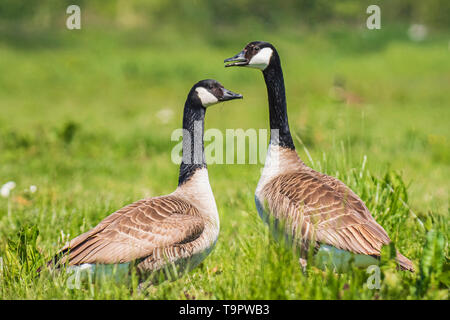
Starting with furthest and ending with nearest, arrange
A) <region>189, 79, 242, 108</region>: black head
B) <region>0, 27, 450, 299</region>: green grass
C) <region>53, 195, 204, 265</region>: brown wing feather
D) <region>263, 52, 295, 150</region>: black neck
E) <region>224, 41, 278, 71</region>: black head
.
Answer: <region>263, 52, 295, 150</region>: black neck
<region>224, 41, 278, 71</region>: black head
<region>189, 79, 242, 108</region>: black head
<region>53, 195, 204, 265</region>: brown wing feather
<region>0, 27, 450, 299</region>: green grass

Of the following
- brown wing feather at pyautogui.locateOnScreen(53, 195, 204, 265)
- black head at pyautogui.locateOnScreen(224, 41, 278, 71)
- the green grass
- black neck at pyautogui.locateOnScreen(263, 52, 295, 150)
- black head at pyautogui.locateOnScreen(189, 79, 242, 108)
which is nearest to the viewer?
the green grass

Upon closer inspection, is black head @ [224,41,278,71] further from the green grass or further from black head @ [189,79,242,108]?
the green grass

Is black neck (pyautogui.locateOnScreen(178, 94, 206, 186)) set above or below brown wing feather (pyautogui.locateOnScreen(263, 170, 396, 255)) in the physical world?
above

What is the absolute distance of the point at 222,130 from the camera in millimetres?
13055

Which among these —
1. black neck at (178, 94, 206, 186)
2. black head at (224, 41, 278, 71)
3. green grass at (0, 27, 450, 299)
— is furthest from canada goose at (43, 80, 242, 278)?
black head at (224, 41, 278, 71)

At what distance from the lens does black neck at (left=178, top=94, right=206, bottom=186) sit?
509 centimetres

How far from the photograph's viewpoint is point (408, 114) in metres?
16.0

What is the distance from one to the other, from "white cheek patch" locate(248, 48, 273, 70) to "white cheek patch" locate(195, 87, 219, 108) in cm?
52

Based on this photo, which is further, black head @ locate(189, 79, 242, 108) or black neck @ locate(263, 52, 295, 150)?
black neck @ locate(263, 52, 295, 150)

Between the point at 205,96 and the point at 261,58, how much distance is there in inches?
26.6

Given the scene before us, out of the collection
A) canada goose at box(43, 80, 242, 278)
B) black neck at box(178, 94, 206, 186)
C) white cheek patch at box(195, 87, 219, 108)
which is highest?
white cheek patch at box(195, 87, 219, 108)

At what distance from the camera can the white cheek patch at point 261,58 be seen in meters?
5.19

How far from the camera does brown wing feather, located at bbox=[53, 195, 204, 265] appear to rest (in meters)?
4.05
